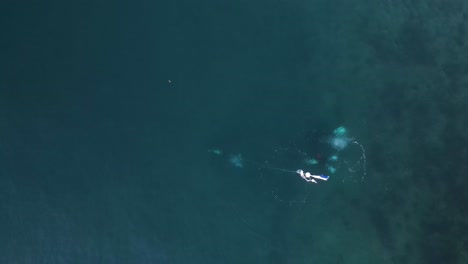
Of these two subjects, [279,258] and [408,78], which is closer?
[279,258]

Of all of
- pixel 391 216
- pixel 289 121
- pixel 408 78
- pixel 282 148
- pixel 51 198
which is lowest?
pixel 51 198

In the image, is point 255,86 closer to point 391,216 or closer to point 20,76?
point 391,216

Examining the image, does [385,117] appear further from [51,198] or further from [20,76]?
[20,76]

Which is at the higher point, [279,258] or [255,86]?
[255,86]

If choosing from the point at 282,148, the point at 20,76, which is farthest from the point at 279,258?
the point at 20,76

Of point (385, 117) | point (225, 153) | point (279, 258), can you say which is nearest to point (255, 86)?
point (225, 153)

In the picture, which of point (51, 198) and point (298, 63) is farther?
point (298, 63)
